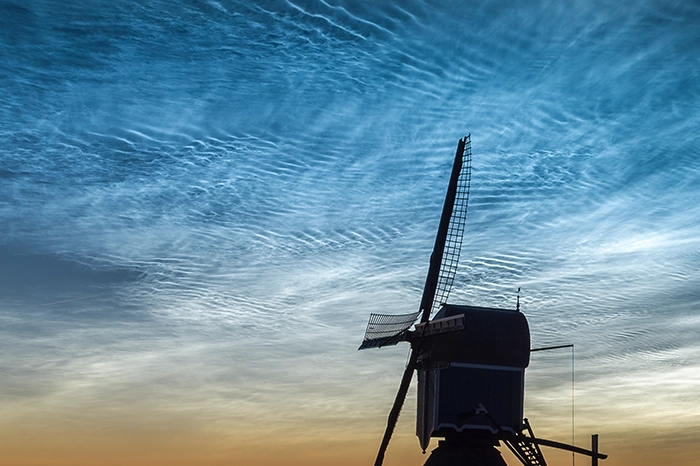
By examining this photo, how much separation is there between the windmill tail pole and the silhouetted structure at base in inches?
183

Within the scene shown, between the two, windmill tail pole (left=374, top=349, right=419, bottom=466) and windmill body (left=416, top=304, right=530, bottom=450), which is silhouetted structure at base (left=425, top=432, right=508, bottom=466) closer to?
windmill body (left=416, top=304, right=530, bottom=450)

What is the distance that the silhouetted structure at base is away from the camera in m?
51.1

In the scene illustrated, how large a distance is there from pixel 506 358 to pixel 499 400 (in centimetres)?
214

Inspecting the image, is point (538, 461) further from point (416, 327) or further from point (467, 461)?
point (416, 327)

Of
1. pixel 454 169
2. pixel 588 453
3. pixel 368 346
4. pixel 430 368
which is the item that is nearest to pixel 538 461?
pixel 588 453

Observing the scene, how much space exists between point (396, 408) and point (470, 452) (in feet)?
21.0

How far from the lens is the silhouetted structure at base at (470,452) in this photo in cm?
5106

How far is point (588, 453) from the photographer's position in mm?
52844

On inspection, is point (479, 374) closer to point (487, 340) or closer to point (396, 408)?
point (487, 340)

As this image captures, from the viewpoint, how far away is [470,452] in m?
51.3

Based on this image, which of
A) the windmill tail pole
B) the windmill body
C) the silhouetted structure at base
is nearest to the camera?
the silhouetted structure at base

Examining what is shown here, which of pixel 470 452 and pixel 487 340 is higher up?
pixel 487 340

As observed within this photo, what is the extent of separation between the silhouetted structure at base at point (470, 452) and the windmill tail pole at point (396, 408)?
464 cm

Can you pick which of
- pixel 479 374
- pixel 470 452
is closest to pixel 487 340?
pixel 479 374
